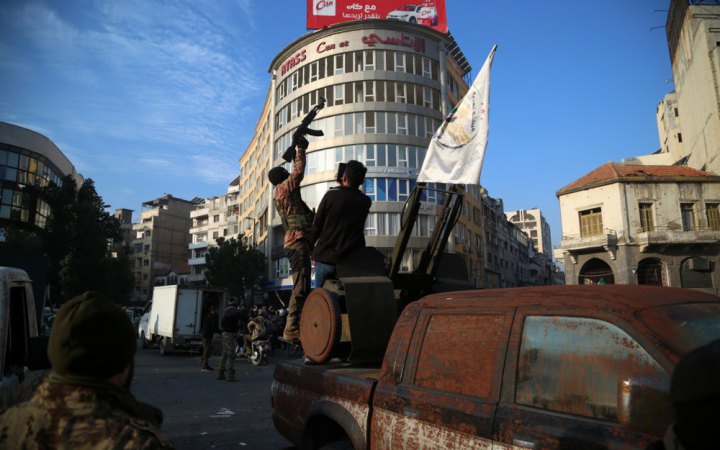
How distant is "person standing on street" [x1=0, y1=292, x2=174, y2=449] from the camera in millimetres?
1294

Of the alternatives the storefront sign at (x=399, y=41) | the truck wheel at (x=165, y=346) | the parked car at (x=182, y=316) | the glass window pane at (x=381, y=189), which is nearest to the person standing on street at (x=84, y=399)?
the parked car at (x=182, y=316)

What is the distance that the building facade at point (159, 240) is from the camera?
265 feet

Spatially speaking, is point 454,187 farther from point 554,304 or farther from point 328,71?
point 328,71

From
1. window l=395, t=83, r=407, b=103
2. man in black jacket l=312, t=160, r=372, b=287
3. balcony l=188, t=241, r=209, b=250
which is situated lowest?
man in black jacket l=312, t=160, r=372, b=287

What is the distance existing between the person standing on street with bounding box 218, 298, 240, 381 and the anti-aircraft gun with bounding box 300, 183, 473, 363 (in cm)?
779

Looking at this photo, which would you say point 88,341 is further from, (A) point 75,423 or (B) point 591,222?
(B) point 591,222

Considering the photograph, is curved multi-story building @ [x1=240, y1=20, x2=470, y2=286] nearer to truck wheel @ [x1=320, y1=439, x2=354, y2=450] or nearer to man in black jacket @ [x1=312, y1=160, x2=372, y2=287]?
man in black jacket @ [x1=312, y1=160, x2=372, y2=287]

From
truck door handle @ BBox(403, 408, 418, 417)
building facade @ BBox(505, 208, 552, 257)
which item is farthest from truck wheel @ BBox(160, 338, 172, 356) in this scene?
building facade @ BBox(505, 208, 552, 257)

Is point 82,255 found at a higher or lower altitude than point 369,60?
lower

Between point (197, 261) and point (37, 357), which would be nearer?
point (37, 357)

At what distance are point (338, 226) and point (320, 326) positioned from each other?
1.12 m

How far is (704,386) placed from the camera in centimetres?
107

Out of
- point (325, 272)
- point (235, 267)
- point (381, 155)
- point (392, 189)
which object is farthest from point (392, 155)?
point (325, 272)

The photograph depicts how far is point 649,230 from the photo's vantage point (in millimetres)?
33594
